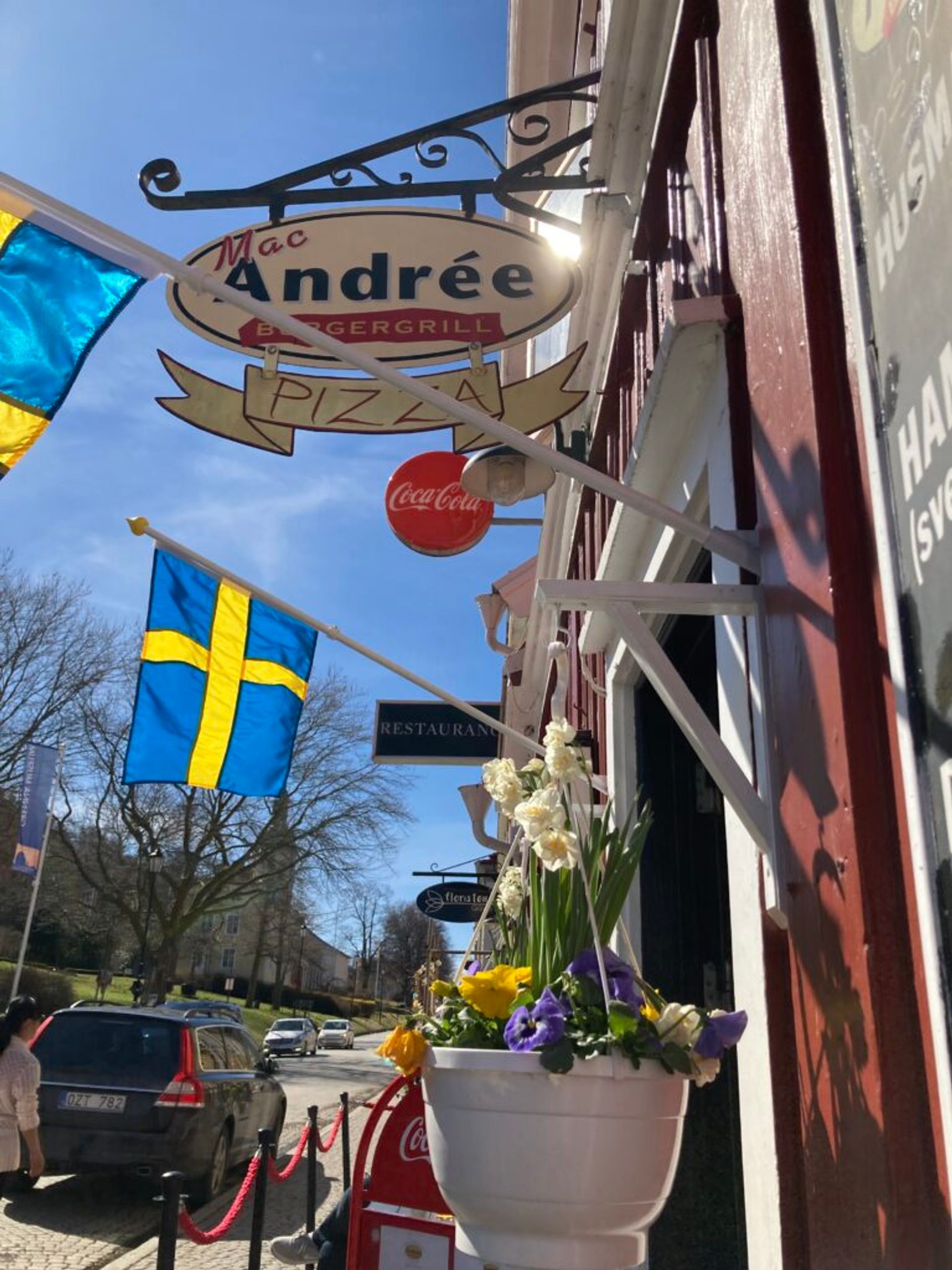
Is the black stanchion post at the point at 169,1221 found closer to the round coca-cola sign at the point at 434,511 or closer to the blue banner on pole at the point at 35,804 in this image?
the round coca-cola sign at the point at 434,511

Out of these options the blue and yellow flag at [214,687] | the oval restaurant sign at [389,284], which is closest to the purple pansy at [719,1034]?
the oval restaurant sign at [389,284]

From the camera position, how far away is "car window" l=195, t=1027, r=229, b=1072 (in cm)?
886

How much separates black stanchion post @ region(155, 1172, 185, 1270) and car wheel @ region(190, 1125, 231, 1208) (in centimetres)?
480

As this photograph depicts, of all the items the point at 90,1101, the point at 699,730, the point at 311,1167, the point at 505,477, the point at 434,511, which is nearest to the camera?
the point at 699,730

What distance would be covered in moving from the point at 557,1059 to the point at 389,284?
11.7ft

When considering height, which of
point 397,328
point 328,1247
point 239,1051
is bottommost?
point 328,1247

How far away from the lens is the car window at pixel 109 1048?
825 centimetres

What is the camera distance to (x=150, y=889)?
33250 mm

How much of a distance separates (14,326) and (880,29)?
310 centimetres

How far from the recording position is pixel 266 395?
4.31m

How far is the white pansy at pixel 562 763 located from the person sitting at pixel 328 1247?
2.56m

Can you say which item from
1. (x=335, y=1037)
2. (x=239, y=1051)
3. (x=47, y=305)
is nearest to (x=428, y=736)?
(x=239, y=1051)

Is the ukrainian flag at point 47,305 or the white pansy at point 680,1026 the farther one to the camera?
the ukrainian flag at point 47,305

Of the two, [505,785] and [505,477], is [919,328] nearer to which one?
[505,785]
